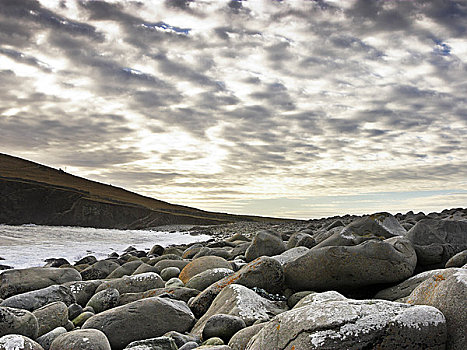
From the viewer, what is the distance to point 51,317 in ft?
12.2

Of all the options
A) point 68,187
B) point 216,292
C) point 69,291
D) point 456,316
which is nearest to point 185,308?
point 216,292

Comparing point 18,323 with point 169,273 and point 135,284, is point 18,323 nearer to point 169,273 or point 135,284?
point 135,284

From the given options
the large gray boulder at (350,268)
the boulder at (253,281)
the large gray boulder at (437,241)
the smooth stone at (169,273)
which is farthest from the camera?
the smooth stone at (169,273)

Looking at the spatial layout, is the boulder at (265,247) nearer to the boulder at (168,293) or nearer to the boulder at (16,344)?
the boulder at (168,293)

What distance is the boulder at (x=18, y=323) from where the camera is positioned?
3193 millimetres

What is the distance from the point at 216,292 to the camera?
406 cm

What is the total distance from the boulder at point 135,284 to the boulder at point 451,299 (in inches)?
130

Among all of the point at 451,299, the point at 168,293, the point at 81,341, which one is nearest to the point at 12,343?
the point at 81,341

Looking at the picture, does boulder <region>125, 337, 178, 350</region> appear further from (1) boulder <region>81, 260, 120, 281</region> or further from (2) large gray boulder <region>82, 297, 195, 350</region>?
(1) boulder <region>81, 260, 120, 281</region>

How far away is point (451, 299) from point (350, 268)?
156cm

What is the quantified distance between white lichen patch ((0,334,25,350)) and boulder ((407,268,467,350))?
8.79ft

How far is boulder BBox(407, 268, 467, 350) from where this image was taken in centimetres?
226

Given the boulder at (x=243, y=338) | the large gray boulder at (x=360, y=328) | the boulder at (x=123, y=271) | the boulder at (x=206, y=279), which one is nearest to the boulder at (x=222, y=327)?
the boulder at (x=243, y=338)

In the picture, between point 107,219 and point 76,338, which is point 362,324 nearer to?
point 76,338
